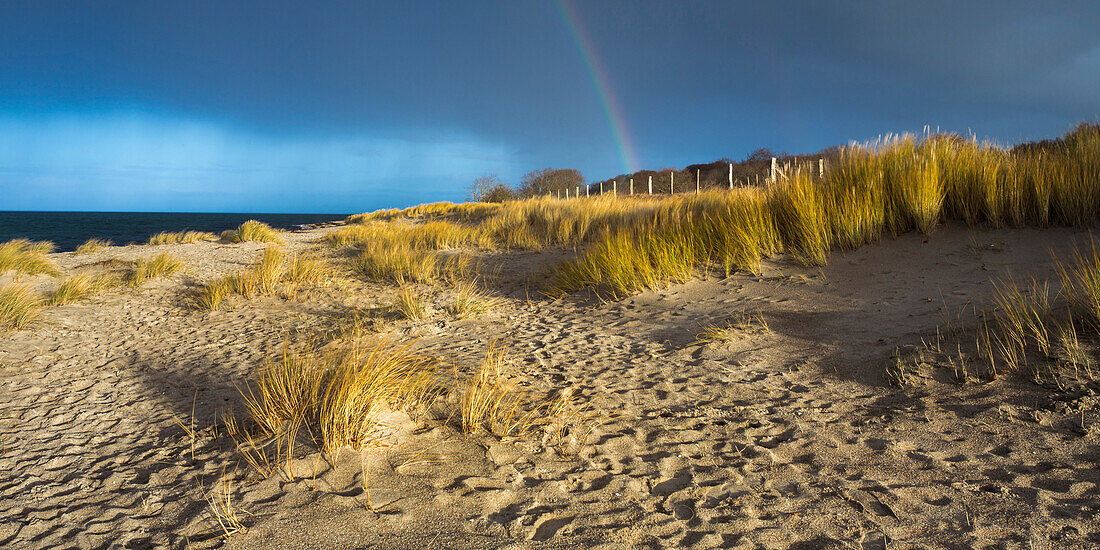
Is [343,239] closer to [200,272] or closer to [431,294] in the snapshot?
[200,272]

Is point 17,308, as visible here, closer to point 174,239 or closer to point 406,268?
point 406,268

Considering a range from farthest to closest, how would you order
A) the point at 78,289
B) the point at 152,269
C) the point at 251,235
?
1. the point at 251,235
2. the point at 152,269
3. the point at 78,289

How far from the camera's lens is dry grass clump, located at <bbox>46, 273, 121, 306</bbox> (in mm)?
6703

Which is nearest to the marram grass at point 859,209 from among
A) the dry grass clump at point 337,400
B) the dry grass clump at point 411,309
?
the dry grass clump at point 411,309

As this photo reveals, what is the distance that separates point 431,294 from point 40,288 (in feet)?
20.0

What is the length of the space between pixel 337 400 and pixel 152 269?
8.22 metres

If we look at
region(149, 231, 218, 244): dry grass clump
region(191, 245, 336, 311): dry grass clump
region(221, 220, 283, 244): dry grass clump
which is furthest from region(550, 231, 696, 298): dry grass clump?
region(149, 231, 218, 244): dry grass clump

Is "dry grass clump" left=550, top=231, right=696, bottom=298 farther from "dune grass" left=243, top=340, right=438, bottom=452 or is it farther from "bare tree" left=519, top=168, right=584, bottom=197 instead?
"bare tree" left=519, top=168, right=584, bottom=197

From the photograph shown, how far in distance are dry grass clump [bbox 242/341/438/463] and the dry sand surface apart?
133mm

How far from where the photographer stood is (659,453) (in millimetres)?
2639

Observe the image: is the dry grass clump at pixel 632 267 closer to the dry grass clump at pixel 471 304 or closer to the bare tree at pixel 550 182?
the dry grass clump at pixel 471 304

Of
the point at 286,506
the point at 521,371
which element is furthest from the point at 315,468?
the point at 521,371

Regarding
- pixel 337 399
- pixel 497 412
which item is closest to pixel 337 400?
pixel 337 399

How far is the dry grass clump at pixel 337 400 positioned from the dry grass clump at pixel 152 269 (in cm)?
670
